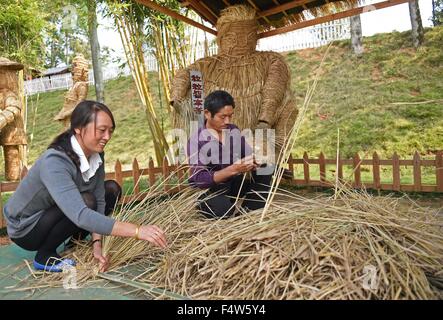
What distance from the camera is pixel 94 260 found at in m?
2.02

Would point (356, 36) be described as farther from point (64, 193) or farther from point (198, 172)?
point (64, 193)

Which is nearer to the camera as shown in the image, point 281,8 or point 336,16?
point 336,16

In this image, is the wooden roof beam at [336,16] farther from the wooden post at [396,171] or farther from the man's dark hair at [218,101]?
the man's dark hair at [218,101]

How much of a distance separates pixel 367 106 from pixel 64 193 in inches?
313

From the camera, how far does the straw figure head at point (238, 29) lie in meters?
4.08

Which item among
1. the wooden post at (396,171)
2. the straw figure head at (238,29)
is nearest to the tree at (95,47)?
the straw figure head at (238,29)

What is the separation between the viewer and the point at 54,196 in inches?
69.1

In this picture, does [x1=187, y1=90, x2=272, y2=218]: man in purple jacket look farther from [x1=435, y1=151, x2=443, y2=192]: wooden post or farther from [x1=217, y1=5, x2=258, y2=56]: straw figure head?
[x1=435, y1=151, x2=443, y2=192]: wooden post

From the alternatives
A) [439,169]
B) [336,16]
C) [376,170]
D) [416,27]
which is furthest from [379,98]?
[336,16]

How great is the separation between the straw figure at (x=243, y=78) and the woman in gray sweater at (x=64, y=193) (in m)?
2.08

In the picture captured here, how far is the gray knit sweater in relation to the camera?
167 centimetres

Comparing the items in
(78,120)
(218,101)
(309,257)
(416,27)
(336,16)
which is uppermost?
(416,27)
